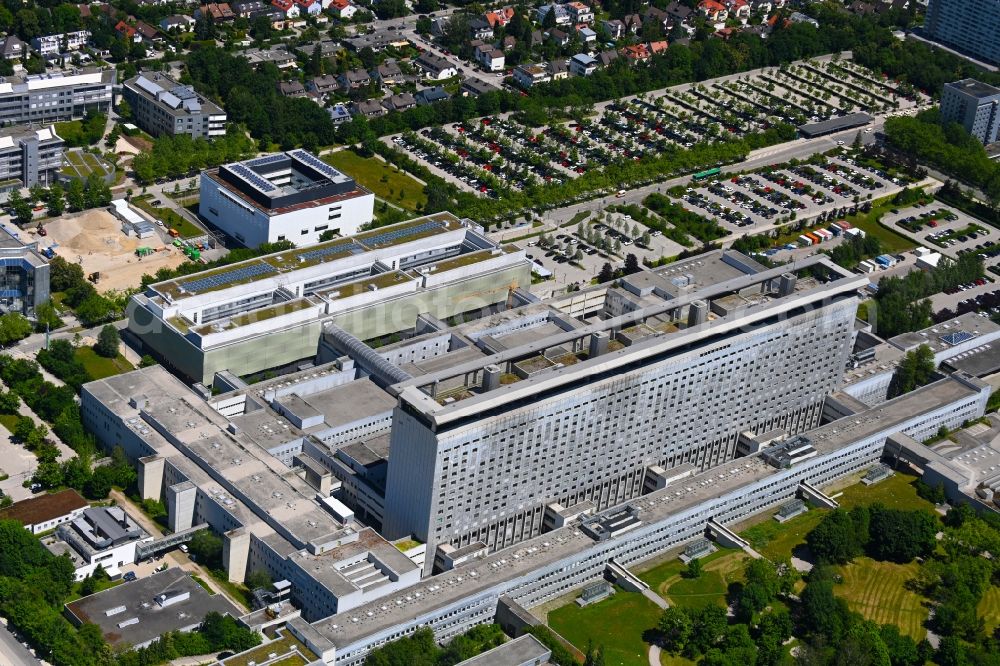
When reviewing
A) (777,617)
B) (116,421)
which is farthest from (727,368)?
(116,421)

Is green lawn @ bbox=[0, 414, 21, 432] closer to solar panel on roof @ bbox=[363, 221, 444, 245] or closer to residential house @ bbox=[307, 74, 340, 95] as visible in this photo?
solar panel on roof @ bbox=[363, 221, 444, 245]

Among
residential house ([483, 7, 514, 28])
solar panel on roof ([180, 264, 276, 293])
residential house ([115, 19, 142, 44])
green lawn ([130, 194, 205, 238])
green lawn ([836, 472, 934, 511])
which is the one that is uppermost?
residential house ([483, 7, 514, 28])

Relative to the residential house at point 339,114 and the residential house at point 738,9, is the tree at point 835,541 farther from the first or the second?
the residential house at point 738,9

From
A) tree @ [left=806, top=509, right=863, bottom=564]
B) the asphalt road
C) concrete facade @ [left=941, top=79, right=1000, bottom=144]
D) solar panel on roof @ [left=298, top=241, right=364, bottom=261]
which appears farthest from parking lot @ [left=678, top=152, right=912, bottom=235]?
the asphalt road

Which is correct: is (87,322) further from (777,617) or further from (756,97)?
(756,97)

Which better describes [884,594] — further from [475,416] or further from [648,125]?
[648,125]

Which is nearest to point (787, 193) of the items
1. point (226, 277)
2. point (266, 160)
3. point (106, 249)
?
point (266, 160)
